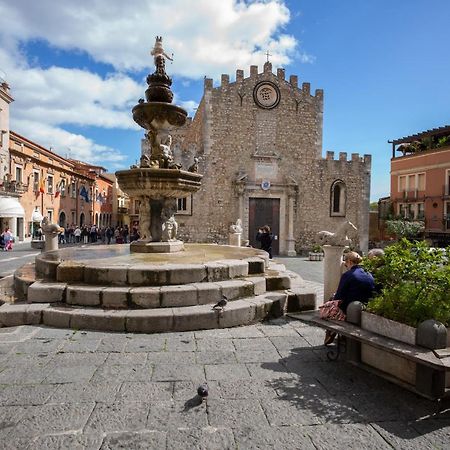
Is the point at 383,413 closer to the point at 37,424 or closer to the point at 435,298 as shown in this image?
the point at 435,298

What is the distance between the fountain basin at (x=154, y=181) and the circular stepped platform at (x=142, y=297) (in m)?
2.62

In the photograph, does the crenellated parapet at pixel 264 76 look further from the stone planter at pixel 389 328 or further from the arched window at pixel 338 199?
the stone planter at pixel 389 328

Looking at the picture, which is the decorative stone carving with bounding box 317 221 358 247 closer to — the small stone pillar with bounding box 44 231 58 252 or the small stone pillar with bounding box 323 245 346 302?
the small stone pillar with bounding box 323 245 346 302

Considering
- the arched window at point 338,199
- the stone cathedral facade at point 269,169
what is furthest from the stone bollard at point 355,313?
the arched window at point 338,199

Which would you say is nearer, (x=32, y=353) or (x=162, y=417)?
(x=162, y=417)

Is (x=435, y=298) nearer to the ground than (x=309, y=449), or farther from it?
farther from it

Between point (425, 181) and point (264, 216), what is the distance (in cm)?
1965

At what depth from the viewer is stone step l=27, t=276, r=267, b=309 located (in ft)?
18.5

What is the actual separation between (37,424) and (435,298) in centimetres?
382

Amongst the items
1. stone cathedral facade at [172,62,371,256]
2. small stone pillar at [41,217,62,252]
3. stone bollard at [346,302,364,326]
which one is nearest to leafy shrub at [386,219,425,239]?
stone cathedral facade at [172,62,371,256]

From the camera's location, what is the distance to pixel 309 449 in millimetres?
2723

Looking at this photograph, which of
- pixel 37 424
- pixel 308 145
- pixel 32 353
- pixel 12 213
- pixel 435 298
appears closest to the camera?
pixel 37 424

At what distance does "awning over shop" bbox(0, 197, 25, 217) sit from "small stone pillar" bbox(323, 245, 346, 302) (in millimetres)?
26925

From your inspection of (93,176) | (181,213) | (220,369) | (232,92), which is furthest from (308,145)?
(93,176)
